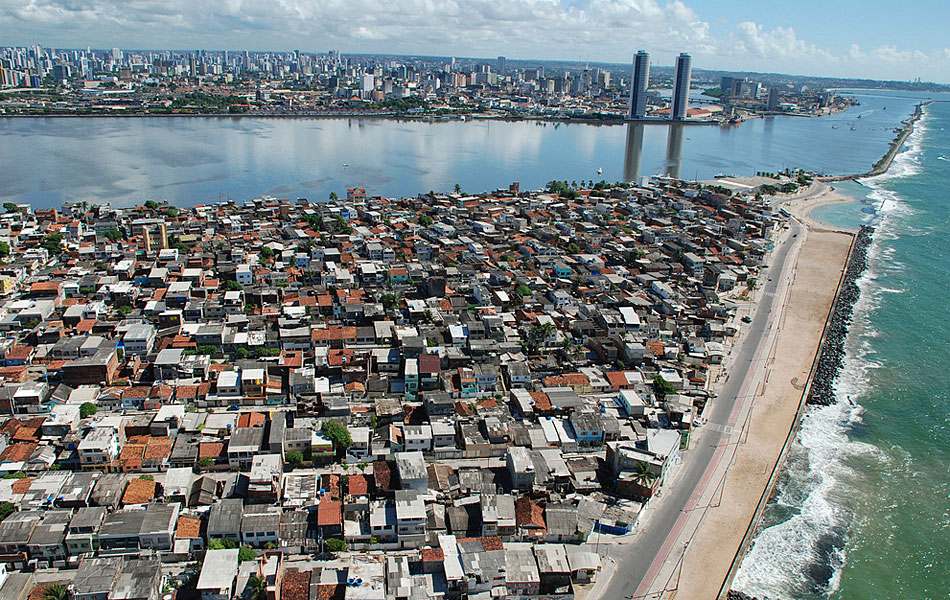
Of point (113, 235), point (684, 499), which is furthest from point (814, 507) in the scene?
point (113, 235)

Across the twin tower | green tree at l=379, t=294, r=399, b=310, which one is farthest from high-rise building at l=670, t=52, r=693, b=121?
green tree at l=379, t=294, r=399, b=310

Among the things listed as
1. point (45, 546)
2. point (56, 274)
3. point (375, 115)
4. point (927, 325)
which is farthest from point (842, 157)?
point (45, 546)

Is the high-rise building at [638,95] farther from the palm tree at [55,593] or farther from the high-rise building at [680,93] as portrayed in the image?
the palm tree at [55,593]

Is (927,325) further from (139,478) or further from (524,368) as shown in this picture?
(139,478)

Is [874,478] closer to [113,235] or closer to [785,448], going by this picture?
[785,448]

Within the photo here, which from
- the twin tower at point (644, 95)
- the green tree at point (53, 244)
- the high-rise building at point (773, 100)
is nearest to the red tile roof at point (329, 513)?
the green tree at point (53, 244)

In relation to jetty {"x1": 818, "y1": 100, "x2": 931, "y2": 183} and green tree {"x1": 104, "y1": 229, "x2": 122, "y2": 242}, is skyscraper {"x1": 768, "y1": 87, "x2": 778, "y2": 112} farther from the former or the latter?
green tree {"x1": 104, "y1": 229, "x2": 122, "y2": 242}
